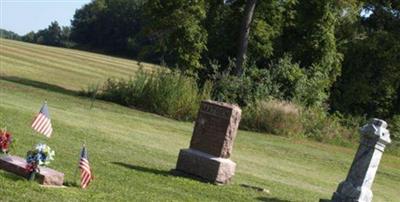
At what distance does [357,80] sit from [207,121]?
2631 cm

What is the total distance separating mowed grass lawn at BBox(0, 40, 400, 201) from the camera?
1116cm

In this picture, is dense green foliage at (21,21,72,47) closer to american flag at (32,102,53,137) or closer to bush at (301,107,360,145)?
bush at (301,107,360,145)

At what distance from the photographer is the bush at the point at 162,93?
100ft

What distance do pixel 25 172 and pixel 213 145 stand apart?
4.64 metres

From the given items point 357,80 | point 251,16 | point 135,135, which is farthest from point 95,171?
point 357,80

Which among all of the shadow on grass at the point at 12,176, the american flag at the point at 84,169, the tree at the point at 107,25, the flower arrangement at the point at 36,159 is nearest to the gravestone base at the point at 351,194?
the american flag at the point at 84,169

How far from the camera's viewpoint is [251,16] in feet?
114

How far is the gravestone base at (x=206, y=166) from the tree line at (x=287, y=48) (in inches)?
712

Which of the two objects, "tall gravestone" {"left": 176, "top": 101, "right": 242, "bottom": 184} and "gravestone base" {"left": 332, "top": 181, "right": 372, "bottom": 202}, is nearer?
"gravestone base" {"left": 332, "top": 181, "right": 372, "bottom": 202}

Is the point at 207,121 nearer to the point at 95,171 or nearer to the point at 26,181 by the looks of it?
the point at 95,171

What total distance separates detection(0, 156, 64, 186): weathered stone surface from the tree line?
22.0 metres

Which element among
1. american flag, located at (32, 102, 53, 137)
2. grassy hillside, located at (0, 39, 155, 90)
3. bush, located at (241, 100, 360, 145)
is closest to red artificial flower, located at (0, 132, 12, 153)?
american flag, located at (32, 102, 53, 137)

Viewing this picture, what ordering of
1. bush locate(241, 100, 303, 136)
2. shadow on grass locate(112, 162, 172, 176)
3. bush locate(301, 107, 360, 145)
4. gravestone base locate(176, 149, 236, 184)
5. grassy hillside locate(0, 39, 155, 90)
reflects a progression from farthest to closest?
grassy hillside locate(0, 39, 155, 90)
bush locate(301, 107, 360, 145)
bush locate(241, 100, 303, 136)
shadow on grass locate(112, 162, 172, 176)
gravestone base locate(176, 149, 236, 184)

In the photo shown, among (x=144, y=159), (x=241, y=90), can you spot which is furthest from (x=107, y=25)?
(x=144, y=159)
